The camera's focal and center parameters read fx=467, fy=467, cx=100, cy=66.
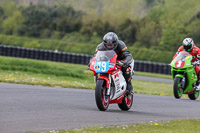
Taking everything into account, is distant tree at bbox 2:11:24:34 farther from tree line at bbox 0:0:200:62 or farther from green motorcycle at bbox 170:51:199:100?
green motorcycle at bbox 170:51:199:100

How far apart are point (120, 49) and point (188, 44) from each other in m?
5.72

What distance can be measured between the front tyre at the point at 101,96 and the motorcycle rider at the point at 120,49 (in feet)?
2.49

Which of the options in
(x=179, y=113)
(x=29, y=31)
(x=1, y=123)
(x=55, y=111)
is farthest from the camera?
(x=29, y=31)

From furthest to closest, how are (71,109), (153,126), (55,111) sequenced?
(71,109)
(55,111)
(153,126)

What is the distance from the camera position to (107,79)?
8.92 metres

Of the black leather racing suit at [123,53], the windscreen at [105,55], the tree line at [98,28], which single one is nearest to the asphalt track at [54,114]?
the black leather racing suit at [123,53]

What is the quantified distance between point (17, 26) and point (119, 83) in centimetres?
6101

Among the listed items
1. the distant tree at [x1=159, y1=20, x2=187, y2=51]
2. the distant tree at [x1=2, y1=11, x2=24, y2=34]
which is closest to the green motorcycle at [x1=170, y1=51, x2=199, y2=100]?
the distant tree at [x1=159, y1=20, x2=187, y2=51]

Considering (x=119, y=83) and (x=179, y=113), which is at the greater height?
(x=119, y=83)

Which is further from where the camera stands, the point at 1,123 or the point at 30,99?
the point at 30,99

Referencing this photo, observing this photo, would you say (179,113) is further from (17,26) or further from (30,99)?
(17,26)

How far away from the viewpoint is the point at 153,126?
7.69m

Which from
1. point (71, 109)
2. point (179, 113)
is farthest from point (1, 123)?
point (179, 113)

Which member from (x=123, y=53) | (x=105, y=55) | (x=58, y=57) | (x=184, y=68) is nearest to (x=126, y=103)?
(x=123, y=53)
